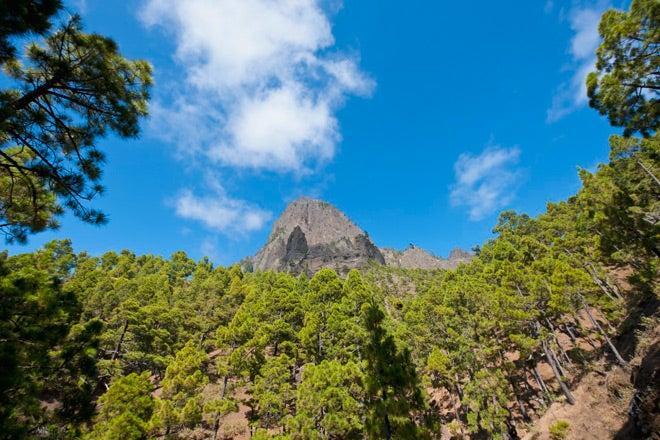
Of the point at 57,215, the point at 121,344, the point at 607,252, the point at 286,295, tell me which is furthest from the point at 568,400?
the point at 121,344

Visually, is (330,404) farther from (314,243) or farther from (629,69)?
(314,243)

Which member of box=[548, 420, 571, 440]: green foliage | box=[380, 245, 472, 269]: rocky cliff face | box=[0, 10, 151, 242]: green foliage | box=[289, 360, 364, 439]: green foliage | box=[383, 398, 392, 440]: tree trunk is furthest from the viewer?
box=[380, 245, 472, 269]: rocky cliff face

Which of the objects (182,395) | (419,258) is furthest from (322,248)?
(182,395)

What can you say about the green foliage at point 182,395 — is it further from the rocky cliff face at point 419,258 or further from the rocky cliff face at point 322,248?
the rocky cliff face at point 419,258

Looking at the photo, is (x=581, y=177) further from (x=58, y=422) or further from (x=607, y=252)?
(x=58, y=422)

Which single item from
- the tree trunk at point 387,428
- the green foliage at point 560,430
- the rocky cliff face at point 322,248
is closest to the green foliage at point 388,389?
the tree trunk at point 387,428

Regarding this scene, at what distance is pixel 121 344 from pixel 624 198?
3989cm

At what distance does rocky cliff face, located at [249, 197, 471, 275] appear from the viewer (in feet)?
326

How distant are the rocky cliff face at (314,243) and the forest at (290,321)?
5952 cm

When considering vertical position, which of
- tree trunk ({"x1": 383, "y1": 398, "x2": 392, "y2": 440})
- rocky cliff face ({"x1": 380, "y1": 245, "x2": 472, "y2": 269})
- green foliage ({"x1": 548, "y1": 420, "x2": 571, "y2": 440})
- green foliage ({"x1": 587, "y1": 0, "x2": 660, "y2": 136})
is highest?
rocky cliff face ({"x1": 380, "y1": 245, "x2": 472, "y2": 269})

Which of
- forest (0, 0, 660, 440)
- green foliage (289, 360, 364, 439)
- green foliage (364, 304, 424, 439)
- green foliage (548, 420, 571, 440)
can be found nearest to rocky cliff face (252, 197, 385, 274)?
forest (0, 0, 660, 440)

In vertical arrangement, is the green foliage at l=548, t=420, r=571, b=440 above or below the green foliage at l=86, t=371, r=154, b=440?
below

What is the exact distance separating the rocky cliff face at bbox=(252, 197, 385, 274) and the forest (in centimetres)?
5952

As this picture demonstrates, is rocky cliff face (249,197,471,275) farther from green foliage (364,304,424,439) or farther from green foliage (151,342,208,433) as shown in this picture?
green foliage (364,304,424,439)
